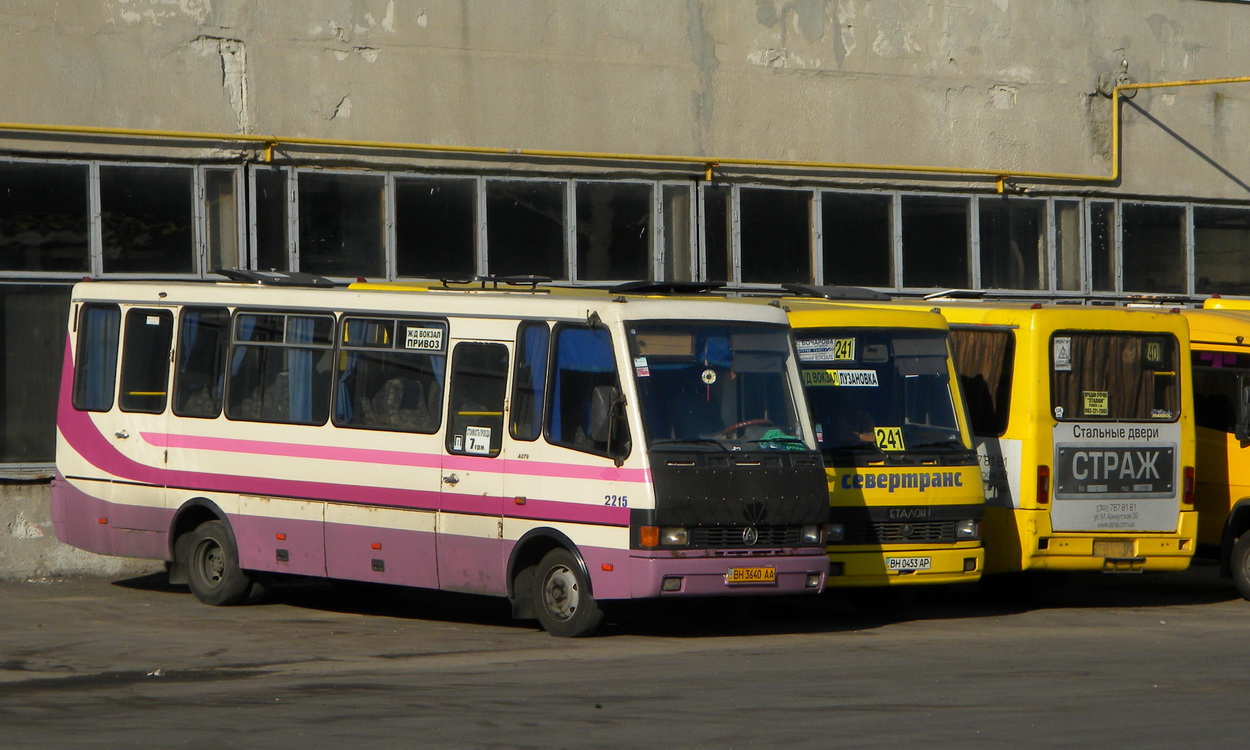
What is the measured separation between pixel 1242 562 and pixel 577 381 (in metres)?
7.16

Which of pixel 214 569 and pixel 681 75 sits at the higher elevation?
pixel 681 75

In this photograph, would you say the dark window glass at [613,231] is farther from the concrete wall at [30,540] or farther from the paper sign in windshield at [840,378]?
the concrete wall at [30,540]

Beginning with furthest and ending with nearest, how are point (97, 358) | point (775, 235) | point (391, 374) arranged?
point (775, 235) → point (97, 358) → point (391, 374)

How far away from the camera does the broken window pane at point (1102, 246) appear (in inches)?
930

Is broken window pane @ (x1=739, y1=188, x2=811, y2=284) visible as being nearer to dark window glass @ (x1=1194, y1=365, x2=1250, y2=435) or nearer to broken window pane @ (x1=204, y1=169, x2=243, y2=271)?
dark window glass @ (x1=1194, y1=365, x2=1250, y2=435)

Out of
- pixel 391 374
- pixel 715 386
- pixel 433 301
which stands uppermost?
pixel 433 301

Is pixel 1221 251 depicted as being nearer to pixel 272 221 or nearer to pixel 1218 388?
pixel 1218 388

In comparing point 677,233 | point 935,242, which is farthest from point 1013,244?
point 677,233

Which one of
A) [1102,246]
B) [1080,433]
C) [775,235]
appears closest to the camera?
[1080,433]

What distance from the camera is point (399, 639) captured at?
13.3 meters

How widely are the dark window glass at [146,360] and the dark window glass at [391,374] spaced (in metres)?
2.07

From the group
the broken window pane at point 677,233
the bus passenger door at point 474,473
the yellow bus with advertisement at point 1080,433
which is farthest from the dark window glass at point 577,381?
the broken window pane at point 677,233

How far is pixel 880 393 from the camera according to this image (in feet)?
47.9

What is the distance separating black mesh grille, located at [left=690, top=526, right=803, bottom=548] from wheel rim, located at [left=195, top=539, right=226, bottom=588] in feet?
15.9
